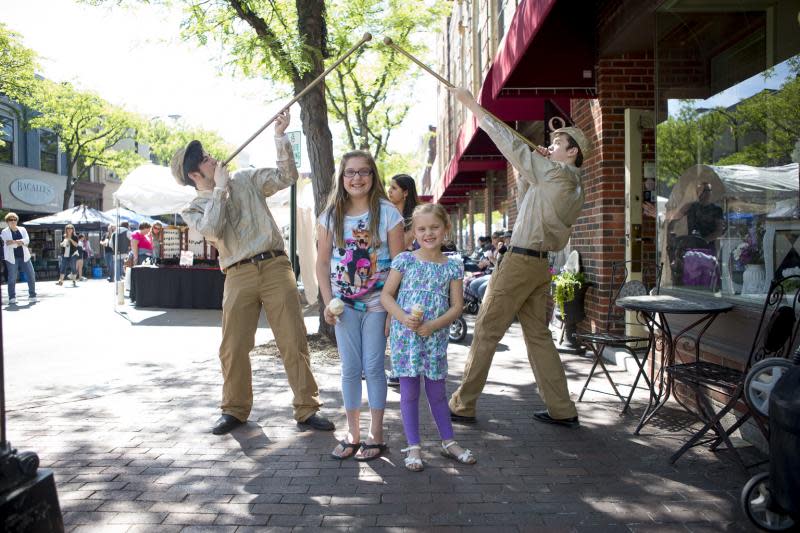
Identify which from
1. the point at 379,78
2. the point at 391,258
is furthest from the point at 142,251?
the point at 391,258

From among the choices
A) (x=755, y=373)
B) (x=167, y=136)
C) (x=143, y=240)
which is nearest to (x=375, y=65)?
(x=143, y=240)

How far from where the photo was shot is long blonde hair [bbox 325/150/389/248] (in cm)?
382

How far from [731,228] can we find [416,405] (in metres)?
2.88

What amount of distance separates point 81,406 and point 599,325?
4954mm

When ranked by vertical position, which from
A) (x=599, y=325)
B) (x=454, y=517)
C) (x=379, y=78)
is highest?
(x=379, y=78)

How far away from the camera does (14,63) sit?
72.7 feet

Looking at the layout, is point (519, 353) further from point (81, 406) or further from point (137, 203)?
point (137, 203)

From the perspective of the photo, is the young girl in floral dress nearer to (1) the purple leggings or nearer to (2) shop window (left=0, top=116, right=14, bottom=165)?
(1) the purple leggings

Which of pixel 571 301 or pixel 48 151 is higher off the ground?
pixel 48 151

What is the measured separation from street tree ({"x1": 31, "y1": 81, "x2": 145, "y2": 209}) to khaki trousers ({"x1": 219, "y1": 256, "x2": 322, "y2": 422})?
92.3 ft

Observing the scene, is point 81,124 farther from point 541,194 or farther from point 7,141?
point 541,194

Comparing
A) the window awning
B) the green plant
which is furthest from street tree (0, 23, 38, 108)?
the green plant

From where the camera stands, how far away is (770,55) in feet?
15.0

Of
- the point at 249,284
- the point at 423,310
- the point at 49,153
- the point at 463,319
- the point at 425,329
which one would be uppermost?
the point at 49,153
